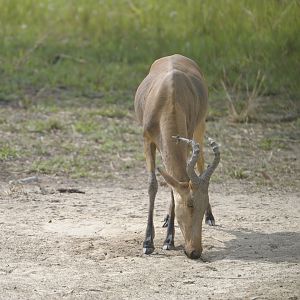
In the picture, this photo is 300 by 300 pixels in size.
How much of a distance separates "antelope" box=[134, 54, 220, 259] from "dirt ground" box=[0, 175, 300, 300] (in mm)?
234

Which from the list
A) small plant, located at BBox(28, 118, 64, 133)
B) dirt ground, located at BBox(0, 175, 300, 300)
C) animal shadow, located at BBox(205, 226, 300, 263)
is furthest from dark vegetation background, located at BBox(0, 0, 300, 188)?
animal shadow, located at BBox(205, 226, 300, 263)

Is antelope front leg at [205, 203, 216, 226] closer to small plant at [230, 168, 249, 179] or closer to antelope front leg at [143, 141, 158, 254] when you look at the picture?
antelope front leg at [143, 141, 158, 254]

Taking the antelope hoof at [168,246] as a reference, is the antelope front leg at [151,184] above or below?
above

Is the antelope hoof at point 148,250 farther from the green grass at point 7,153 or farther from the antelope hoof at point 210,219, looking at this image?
the green grass at point 7,153

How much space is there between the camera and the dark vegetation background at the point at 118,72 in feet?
37.9

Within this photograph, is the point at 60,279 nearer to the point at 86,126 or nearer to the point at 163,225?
the point at 163,225

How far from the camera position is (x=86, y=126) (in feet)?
40.6

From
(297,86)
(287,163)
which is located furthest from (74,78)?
(287,163)

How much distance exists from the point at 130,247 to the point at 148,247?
165 millimetres

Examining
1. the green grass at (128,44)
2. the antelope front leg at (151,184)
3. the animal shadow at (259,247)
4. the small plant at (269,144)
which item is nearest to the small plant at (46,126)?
the green grass at (128,44)

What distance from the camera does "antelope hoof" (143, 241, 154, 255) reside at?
7988 mm

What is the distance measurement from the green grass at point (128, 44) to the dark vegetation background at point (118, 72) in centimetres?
2

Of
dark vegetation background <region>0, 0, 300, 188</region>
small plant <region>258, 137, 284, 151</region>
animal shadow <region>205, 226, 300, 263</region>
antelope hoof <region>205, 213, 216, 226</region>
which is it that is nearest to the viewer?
animal shadow <region>205, 226, 300, 263</region>

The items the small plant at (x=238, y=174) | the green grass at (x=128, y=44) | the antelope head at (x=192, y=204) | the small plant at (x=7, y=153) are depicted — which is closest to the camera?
the antelope head at (x=192, y=204)
